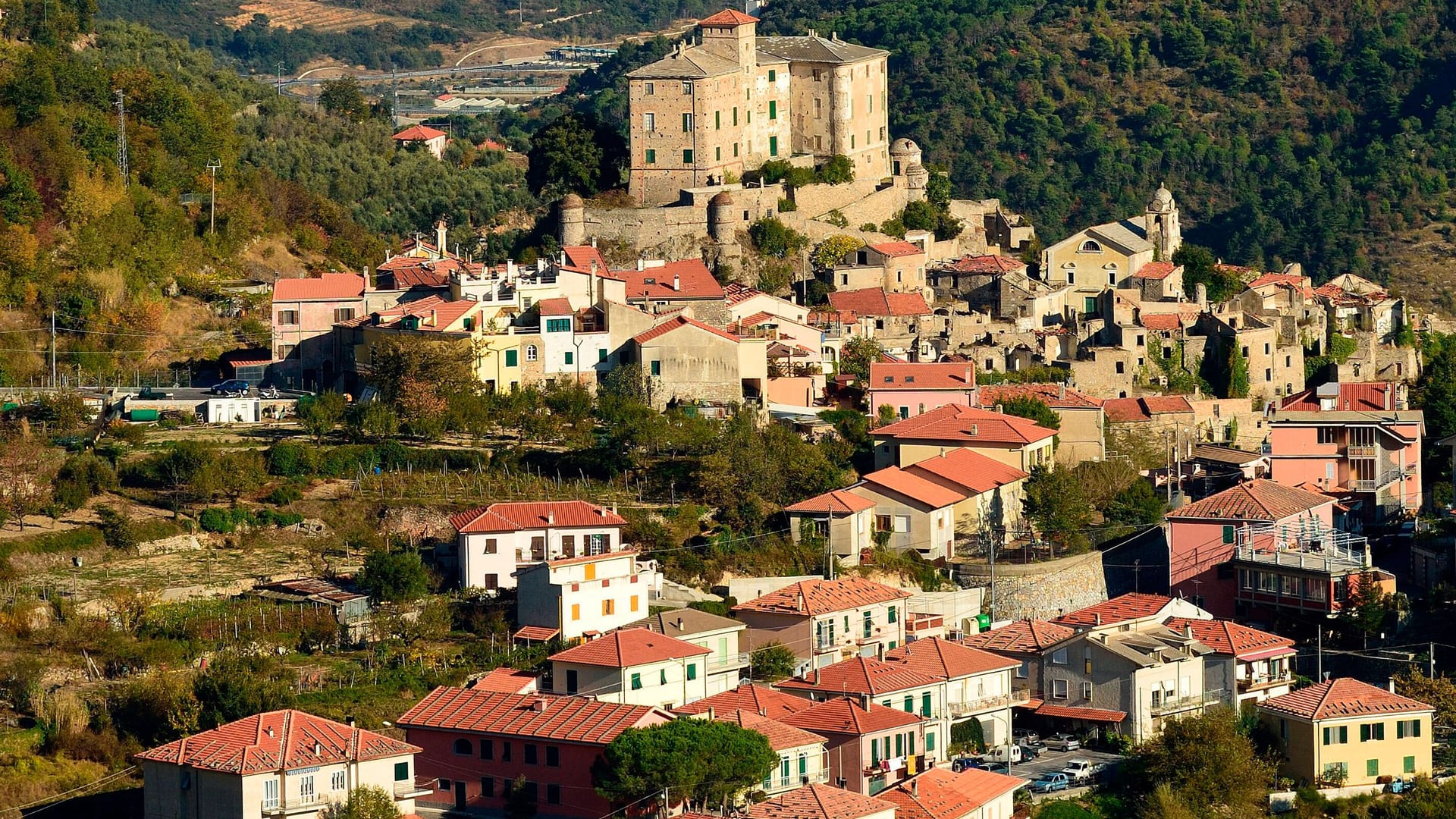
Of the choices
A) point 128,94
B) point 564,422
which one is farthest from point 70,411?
point 128,94

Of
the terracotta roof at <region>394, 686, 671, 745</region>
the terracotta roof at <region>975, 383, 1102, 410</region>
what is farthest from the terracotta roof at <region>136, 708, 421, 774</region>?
the terracotta roof at <region>975, 383, 1102, 410</region>

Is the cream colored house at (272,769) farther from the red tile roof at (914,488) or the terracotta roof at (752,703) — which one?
the red tile roof at (914,488)

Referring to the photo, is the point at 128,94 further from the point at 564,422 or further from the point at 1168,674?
the point at 1168,674

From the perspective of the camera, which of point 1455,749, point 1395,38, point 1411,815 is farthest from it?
point 1395,38

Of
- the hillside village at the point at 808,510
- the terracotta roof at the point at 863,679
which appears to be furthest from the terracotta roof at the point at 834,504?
the terracotta roof at the point at 863,679

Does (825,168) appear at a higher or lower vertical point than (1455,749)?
higher
